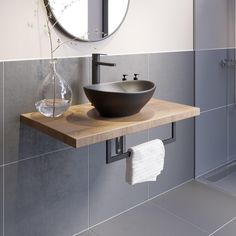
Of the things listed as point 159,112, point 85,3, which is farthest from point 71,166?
point 85,3

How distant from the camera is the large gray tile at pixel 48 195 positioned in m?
1.63

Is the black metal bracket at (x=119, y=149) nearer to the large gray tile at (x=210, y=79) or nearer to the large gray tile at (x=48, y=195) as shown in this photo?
the large gray tile at (x=48, y=195)

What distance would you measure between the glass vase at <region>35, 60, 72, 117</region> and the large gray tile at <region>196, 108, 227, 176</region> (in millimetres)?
1205

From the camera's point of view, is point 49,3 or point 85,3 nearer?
point 49,3

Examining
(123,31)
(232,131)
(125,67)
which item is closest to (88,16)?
(123,31)

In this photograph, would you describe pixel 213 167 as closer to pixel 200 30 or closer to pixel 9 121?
pixel 200 30

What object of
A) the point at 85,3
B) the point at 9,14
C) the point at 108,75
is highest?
the point at 85,3

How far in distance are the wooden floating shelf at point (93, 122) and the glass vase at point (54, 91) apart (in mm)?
58

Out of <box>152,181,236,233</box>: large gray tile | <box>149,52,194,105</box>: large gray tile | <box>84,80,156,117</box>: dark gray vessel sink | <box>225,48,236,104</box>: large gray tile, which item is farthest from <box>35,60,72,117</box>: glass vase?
<box>225,48,236,104</box>: large gray tile

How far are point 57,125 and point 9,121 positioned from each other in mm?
287

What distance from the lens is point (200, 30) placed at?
2.38 m

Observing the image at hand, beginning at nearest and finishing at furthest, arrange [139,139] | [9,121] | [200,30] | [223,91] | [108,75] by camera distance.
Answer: [9,121], [108,75], [139,139], [200,30], [223,91]

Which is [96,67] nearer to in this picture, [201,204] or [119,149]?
[119,149]

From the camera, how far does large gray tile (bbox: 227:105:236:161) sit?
279cm
